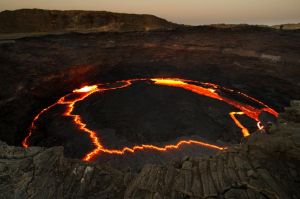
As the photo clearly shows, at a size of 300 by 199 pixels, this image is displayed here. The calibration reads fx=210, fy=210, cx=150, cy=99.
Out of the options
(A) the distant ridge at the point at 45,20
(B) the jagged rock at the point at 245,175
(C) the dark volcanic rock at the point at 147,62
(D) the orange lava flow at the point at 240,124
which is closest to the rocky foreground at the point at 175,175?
(B) the jagged rock at the point at 245,175

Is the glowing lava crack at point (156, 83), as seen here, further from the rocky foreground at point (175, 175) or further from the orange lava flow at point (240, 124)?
the rocky foreground at point (175, 175)

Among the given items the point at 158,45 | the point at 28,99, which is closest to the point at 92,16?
the point at 158,45

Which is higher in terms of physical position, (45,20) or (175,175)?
(45,20)

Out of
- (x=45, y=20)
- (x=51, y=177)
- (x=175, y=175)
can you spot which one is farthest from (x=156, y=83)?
(x=51, y=177)

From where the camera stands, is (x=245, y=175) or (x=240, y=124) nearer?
(x=245, y=175)

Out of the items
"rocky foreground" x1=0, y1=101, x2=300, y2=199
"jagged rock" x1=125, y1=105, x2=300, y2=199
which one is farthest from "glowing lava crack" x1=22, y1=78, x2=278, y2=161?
"jagged rock" x1=125, y1=105, x2=300, y2=199

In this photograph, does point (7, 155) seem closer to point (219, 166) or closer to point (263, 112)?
point (219, 166)

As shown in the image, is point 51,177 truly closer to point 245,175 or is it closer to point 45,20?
point 245,175

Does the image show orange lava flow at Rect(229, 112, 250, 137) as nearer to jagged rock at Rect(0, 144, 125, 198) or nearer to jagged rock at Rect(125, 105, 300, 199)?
jagged rock at Rect(125, 105, 300, 199)
